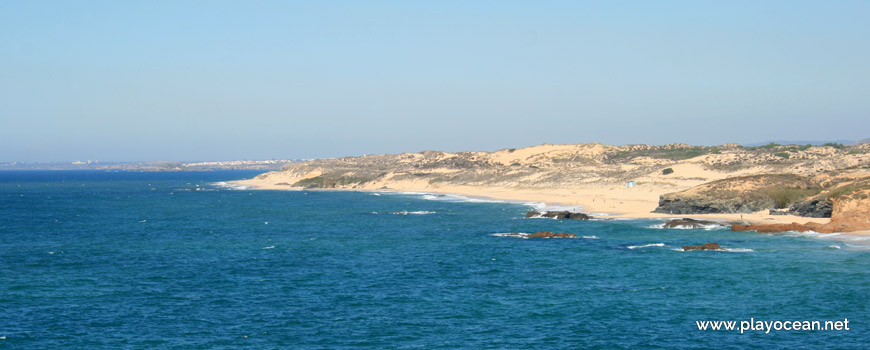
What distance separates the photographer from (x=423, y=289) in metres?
39.8

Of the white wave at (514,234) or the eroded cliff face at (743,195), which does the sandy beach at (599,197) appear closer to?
the eroded cliff face at (743,195)

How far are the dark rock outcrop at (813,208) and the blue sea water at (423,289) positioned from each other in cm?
1403

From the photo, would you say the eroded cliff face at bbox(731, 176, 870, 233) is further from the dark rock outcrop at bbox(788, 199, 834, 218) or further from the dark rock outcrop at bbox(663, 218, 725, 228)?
the dark rock outcrop at bbox(788, 199, 834, 218)

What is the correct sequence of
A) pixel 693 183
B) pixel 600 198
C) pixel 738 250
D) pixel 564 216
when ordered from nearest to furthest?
pixel 738 250
pixel 564 216
pixel 600 198
pixel 693 183

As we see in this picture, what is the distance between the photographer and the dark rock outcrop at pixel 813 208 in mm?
70125

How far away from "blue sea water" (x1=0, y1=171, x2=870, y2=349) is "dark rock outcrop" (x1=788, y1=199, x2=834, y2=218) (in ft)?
46.0

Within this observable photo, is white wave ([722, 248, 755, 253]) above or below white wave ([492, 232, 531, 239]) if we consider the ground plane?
above

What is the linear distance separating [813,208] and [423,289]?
49.1 metres

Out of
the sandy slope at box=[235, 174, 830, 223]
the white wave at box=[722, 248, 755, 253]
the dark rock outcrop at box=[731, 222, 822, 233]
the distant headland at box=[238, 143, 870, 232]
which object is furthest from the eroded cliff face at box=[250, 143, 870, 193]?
the white wave at box=[722, 248, 755, 253]

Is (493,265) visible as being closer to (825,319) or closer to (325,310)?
(325,310)

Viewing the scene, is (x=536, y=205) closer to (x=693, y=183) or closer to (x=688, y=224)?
(x=693, y=183)

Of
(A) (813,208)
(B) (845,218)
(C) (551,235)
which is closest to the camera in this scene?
(B) (845,218)

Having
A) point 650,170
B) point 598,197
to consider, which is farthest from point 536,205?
point 650,170

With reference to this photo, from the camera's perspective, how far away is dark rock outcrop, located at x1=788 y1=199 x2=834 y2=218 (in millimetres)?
70125
